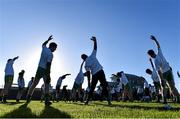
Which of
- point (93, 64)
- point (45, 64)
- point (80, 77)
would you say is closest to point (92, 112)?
point (45, 64)

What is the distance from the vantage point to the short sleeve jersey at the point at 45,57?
13194mm

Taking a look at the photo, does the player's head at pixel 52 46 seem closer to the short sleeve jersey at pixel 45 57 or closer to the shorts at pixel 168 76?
the short sleeve jersey at pixel 45 57

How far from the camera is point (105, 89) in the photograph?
559 inches

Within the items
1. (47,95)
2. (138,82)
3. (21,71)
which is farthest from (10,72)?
(138,82)

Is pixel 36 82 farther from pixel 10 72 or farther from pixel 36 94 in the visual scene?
pixel 36 94

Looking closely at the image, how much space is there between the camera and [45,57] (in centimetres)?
1327

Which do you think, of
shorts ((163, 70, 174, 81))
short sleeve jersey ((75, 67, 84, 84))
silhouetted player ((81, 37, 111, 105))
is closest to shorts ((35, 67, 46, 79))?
silhouetted player ((81, 37, 111, 105))

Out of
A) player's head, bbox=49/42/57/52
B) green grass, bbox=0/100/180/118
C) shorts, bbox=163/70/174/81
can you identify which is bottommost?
green grass, bbox=0/100/180/118

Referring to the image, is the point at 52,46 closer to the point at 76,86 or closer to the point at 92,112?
the point at 92,112

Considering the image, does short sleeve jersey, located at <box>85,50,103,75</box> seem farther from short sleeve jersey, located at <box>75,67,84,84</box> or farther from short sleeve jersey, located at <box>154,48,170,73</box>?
short sleeve jersey, located at <box>75,67,84,84</box>

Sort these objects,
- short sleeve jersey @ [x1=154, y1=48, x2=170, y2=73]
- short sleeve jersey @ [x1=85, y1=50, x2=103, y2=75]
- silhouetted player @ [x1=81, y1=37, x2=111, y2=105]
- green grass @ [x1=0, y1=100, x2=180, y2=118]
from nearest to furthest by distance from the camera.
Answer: green grass @ [x1=0, y1=100, x2=180, y2=118]
short sleeve jersey @ [x1=154, y1=48, x2=170, y2=73]
silhouetted player @ [x1=81, y1=37, x2=111, y2=105]
short sleeve jersey @ [x1=85, y1=50, x2=103, y2=75]

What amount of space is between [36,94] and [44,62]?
38.4m

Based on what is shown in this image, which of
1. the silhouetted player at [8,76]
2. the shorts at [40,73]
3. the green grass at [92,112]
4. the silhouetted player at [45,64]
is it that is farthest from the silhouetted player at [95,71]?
the silhouetted player at [8,76]

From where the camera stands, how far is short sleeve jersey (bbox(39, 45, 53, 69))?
519 inches
